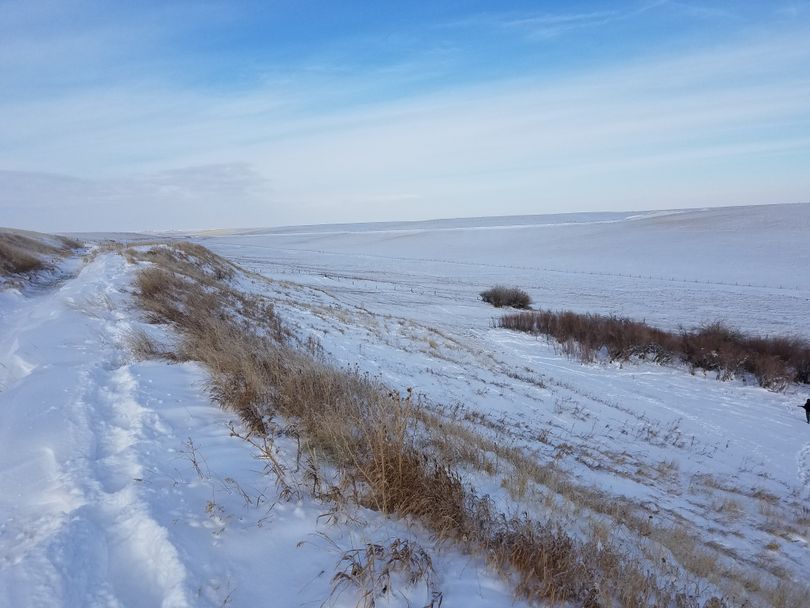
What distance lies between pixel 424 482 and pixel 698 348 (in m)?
15.8

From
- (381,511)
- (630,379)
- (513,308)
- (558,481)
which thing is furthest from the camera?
(513,308)

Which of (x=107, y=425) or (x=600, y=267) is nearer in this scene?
(x=107, y=425)

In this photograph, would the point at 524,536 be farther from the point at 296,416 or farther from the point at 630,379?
the point at 630,379

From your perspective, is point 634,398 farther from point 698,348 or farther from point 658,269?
point 658,269

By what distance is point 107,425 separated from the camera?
14.0ft

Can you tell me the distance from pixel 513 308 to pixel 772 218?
71.2m

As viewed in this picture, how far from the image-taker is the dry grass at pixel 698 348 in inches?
579

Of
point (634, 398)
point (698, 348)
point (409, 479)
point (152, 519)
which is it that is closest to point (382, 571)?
point (409, 479)

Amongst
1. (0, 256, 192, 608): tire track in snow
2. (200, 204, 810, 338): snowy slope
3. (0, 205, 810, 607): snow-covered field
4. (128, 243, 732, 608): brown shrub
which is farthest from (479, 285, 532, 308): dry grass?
(0, 256, 192, 608): tire track in snow

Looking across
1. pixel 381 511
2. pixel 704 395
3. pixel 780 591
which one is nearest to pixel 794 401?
pixel 704 395

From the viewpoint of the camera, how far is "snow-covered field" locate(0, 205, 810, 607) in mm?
2654

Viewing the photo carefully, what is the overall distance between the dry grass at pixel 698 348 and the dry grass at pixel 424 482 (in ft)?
35.8

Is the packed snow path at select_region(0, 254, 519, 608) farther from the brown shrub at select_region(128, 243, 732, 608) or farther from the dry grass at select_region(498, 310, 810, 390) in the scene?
the dry grass at select_region(498, 310, 810, 390)

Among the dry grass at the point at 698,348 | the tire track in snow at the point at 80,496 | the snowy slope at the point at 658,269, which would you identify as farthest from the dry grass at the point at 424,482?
the snowy slope at the point at 658,269
